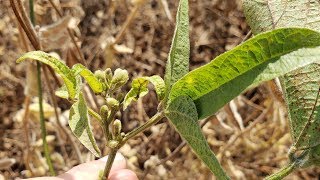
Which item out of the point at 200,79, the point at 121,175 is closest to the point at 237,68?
the point at 200,79

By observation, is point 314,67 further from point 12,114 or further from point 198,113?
point 12,114

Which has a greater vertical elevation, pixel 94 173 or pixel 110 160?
pixel 110 160

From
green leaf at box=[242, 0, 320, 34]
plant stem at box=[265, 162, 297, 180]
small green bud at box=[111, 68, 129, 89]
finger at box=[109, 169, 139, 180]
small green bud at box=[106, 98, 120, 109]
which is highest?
green leaf at box=[242, 0, 320, 34]

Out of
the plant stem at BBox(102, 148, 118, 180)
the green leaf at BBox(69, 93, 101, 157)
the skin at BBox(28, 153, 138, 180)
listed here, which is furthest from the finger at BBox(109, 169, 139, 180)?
the green leaf at BBox(69, 93, 101, 157)

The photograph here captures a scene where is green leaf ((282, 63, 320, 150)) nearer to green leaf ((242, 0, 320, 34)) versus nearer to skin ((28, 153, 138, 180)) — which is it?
green leaf ((242, 0, 320, 34))

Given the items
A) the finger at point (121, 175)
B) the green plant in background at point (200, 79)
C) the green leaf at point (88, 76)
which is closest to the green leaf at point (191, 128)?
the green plant in background at point (200, 79)

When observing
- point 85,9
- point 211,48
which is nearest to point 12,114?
point 85,9

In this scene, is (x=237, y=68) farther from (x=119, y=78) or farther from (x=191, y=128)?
(x=119, y=78)

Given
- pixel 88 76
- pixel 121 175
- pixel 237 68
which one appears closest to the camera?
pixel 237 68
